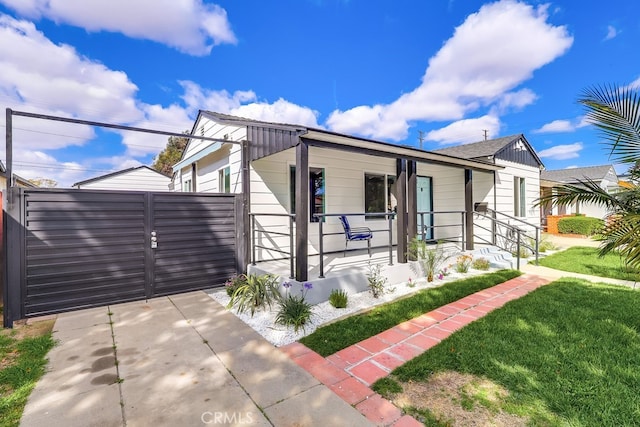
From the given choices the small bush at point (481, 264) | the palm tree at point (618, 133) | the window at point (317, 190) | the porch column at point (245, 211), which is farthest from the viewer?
the window at point (317, 190)

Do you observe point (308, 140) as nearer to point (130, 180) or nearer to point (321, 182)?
point (321, 182)

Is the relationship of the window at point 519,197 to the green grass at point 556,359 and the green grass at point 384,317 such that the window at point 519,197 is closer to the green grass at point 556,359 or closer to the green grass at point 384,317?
the green grass at point 384,317

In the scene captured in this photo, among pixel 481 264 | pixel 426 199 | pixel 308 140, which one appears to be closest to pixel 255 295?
pixel 308 140

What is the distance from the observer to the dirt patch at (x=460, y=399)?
193 cm

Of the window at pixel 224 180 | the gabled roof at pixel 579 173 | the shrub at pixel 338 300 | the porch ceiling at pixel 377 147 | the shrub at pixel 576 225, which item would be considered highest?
the gabled roof at pixel 579 173

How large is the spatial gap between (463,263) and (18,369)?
A: 742 cm

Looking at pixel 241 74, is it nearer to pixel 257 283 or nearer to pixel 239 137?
pixel 239 137

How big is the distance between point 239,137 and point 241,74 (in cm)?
807

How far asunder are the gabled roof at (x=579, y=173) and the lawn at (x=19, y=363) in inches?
1227

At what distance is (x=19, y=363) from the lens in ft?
9.23

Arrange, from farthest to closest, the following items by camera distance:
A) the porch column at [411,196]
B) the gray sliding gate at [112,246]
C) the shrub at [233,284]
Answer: the porch column at [411,196] < the shrub at [233,284] < the gray sliding gate at [112,246]

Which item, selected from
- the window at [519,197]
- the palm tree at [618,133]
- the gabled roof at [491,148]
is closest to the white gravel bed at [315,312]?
the palm tree at [618,133]

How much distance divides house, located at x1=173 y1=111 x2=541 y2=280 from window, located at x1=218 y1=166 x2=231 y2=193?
0.03 m

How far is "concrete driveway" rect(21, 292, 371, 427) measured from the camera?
204cm
